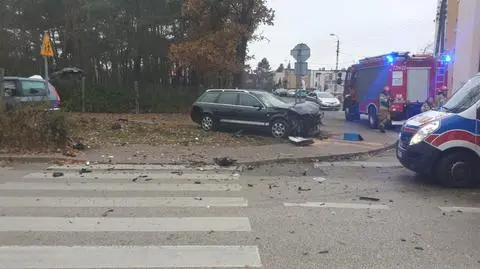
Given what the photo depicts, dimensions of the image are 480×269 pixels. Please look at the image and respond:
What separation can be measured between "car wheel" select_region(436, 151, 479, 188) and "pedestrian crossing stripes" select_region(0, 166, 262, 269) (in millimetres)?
3466

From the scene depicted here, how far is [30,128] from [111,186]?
4.46 metres

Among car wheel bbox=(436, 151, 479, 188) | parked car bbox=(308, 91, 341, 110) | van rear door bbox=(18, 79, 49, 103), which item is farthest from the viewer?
parked car bbox=(308, 91, 341, 110)

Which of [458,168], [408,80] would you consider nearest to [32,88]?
[458,168]

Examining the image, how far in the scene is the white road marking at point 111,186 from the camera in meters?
8.20

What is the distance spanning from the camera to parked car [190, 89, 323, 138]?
15.4 metres

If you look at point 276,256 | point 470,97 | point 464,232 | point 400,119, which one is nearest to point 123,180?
point 276,256

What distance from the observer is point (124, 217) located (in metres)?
6.43

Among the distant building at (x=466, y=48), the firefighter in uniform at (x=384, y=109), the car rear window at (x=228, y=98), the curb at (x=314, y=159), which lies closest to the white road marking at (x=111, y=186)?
the curb at (x=314, y=159)

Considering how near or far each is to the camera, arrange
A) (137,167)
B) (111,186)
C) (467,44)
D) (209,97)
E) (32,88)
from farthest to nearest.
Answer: (467,44) < (209,97) < (32,88) < (137,167) < (111,186)

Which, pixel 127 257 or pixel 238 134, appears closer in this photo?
pixel 127 257

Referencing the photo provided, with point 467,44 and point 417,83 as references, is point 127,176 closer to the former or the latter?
point 417,83

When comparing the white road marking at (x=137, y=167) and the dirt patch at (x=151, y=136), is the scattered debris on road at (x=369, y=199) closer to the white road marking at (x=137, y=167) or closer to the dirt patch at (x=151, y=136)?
the white road marking at (x=137, y=167)

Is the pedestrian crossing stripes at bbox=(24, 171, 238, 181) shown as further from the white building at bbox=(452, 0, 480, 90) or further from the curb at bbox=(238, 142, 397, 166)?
the white building at bbox=(452, 0, 480, 90)

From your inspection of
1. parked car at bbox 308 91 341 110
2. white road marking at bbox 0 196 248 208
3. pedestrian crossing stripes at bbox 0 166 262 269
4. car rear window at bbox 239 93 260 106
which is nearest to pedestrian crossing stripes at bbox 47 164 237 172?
pedestrian crossing stripes at bbox 0 166 262 269
